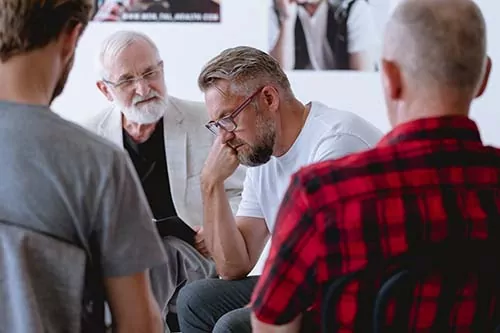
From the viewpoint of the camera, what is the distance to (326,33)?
3258 millimetres

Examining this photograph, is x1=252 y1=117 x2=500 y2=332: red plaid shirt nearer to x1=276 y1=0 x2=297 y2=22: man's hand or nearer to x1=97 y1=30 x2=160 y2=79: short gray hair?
x1=97 y1=30 x2=160 y2=79: short gray hair

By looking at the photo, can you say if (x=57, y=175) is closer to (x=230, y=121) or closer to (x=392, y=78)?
(x=392, y=78)

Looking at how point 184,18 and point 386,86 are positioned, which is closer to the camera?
point 386,86

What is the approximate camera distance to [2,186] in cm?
106

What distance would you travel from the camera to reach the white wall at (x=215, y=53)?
3266 millimetres

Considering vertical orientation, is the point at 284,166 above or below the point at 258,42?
below

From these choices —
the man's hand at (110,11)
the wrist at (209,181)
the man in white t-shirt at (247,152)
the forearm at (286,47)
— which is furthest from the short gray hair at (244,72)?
the man's hand at (110,11)

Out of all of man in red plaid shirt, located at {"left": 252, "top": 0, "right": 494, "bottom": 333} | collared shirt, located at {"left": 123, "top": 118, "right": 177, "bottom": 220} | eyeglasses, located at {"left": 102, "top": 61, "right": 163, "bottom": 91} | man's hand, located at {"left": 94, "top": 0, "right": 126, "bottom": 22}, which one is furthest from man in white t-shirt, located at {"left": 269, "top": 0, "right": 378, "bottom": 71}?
man in red plaid shirt, located at {"left": 252, "top": 0, "right": 494, "bottom": 333}

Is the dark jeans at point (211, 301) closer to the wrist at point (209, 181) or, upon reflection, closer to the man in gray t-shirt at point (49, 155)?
the wrist at point (209, 181)

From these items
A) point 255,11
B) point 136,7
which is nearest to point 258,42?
point 255,11

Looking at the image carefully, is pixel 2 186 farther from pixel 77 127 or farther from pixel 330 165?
pixel 330 165

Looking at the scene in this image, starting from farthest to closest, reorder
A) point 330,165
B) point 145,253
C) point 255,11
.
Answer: point 255,11, point 145,253, point 330,165

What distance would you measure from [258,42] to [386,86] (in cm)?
224

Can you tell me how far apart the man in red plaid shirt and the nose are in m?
1.58
